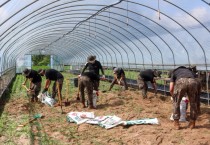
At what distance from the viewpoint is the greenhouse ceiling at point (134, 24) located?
10562mm

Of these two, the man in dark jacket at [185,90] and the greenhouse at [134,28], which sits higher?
the greenhouse at [134,28]

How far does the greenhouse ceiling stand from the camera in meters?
10.6

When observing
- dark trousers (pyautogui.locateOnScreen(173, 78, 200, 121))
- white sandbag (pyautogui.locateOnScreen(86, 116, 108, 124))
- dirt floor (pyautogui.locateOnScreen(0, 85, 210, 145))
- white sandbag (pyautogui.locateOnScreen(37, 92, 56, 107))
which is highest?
dark trousers (pyautogui.locateOnScreen(173, 78, 200, 121))

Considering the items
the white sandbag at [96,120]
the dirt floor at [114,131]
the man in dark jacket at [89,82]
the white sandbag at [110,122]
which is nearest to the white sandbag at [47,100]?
the dirt floor at [114,131]

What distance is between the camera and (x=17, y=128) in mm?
6906

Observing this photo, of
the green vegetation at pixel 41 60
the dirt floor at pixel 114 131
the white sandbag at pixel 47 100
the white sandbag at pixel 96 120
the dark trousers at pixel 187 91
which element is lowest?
the dirt floor at pixel 114 131

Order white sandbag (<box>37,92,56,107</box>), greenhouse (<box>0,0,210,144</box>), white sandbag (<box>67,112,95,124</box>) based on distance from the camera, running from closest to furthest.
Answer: white sandbag (<box>67,112,95,124</box>)
white sandbag (<box>37,92,56,107</box>)
greenhouse (<box>0,0,210,144</box>)

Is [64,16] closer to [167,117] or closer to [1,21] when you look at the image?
[1,21]

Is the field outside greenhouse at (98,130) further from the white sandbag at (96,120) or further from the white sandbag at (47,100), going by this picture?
the white sandbag at (47,100)

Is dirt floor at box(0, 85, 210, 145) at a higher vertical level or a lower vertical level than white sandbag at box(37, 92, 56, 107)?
lower

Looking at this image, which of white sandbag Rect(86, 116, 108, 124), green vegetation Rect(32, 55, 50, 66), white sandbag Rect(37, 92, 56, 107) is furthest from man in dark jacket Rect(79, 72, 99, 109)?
green vegetation Rect(32, 55, 50, 66)

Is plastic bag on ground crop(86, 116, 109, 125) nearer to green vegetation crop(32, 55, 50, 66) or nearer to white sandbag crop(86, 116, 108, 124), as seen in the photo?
white sandbag crop(86, 116, 108, 124)

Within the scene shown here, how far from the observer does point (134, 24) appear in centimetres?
1450

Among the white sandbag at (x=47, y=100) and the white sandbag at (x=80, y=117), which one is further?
the white sandbag at (x=47, y=100)
